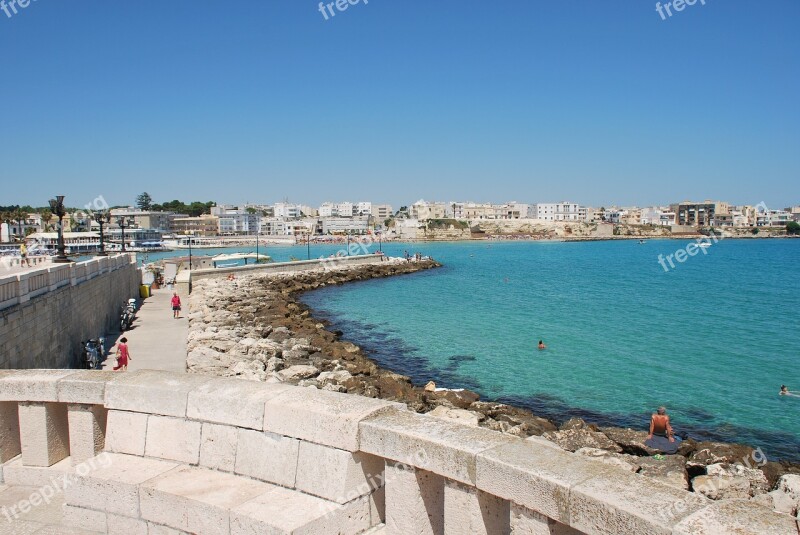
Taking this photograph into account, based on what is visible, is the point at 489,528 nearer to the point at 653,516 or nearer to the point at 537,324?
the point at 653,516

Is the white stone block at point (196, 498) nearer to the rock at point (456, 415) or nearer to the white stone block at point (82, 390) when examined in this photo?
the white stone block at point (82, 390)

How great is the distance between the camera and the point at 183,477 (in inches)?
164

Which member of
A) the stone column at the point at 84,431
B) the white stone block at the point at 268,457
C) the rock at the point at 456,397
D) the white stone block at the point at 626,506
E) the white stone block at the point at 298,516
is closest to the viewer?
the white stone block at the point at 626,506

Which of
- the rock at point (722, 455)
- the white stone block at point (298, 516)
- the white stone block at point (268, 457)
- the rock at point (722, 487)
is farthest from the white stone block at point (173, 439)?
the rock at point (722, 455)

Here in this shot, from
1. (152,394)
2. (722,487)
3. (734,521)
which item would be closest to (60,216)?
(152,394)

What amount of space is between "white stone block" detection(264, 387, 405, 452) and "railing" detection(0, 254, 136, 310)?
903 cm

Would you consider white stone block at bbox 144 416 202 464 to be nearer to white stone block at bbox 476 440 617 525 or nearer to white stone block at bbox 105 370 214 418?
white stone block at bbox 105 370 214 418

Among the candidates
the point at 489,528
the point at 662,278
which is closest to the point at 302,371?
the point at 489,528

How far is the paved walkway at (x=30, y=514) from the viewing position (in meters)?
4.25

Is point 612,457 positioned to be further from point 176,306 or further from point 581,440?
point 176,306

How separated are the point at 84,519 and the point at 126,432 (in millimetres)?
647

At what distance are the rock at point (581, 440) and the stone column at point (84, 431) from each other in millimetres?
9953

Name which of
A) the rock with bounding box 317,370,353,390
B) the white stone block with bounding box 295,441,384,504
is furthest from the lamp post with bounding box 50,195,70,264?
the white stone block with bounding box 295,441,384,504

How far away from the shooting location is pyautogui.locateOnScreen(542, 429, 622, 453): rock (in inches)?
490
